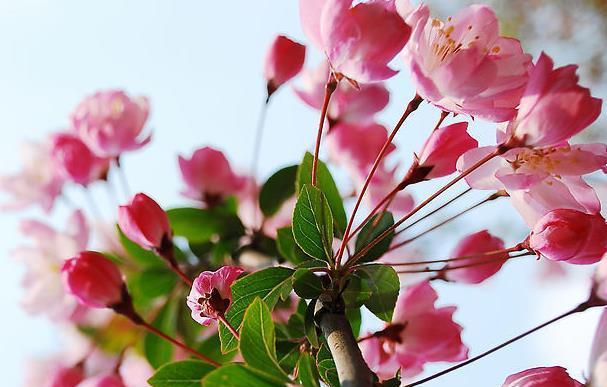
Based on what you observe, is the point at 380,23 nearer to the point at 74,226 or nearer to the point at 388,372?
the point at 388,372

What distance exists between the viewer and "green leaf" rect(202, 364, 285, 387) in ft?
1.41

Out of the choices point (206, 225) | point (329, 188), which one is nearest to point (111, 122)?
point (206, 225)

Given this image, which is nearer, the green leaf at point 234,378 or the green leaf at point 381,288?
the green leaf at point 234,378

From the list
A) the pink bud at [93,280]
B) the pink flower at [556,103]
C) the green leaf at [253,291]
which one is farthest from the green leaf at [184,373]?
the pink flower at [556,103]

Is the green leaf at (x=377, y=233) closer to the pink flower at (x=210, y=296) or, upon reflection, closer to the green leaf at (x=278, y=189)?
the pink flower at (x=210, y=296)

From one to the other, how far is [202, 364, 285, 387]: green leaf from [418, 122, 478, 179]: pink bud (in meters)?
0.20

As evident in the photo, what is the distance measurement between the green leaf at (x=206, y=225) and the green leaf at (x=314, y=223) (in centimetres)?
36

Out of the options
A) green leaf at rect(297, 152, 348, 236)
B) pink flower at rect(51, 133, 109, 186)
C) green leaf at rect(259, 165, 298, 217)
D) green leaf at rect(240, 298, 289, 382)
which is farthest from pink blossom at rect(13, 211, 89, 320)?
green leaf at rect(240, 298, 289, 382)

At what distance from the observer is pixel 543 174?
1.69 ft

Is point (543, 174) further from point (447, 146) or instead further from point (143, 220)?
point (143, 220)

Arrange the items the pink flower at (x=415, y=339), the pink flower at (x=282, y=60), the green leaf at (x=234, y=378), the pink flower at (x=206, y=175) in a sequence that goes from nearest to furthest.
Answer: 1. the green leaf at (x=234, y=378)
2. the pink flower at (x=415, y=339)
3. the pink flower at (x=282, y=60)
4. the pink flower at (x=206, y=175)

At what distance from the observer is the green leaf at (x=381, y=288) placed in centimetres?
53

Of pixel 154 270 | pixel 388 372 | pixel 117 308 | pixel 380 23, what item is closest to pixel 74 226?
pixel 154 270

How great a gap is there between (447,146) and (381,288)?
107 millimetres
